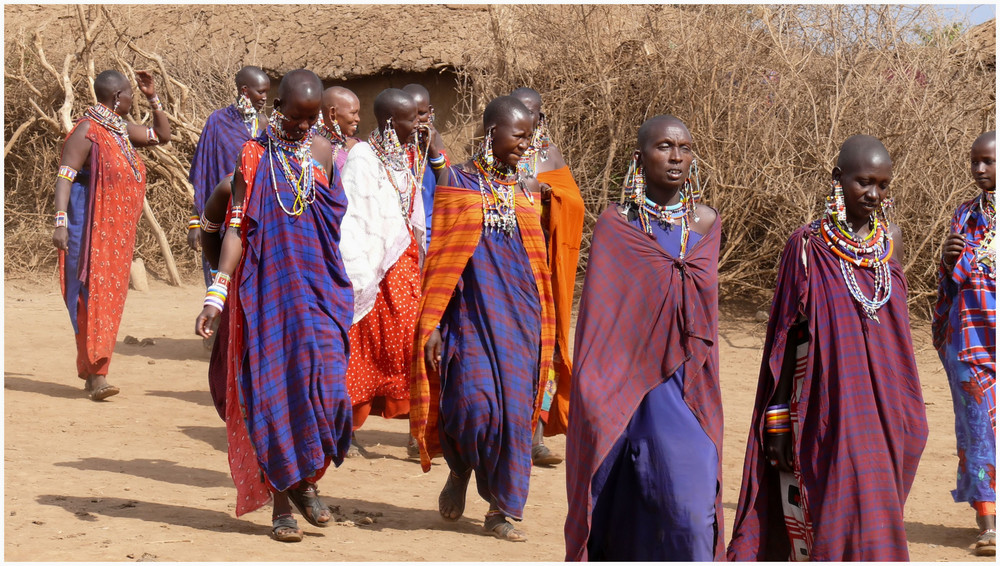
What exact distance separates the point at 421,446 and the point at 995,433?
2.69 meters

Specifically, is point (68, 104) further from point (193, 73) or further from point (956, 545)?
point (956, 545)

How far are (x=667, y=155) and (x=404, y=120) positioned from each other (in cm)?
284

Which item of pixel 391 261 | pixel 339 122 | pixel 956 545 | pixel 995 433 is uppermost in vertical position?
pixel 339 122

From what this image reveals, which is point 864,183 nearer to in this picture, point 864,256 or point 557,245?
point 864,256

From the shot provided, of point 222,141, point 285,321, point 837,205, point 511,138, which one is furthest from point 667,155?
point 222,141

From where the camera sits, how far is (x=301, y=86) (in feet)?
17.0

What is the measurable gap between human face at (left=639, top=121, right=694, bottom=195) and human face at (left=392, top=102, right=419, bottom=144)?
276 centimetres

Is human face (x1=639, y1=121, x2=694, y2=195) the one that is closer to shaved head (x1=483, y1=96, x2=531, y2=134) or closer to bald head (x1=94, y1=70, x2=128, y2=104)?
shaved head (x1=483, y1=96, x2=531, y2=134)

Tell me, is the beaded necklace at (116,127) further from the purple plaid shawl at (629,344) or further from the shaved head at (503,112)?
the purple plaid shawl at (629,344)

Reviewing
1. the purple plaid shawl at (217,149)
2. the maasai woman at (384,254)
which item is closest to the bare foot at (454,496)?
the maasai woman at (384,254)

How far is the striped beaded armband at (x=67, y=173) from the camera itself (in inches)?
321

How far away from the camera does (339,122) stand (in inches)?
286

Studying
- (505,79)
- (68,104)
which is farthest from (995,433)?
(68,104)

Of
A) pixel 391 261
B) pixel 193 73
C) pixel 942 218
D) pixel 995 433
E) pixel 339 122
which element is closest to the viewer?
pixel 995 433
